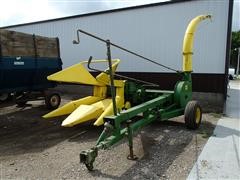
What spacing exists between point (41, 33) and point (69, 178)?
38.1ft

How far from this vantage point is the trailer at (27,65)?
7687 mm

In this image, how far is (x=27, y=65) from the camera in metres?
8.32

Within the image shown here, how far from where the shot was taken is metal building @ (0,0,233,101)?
947 centimetres

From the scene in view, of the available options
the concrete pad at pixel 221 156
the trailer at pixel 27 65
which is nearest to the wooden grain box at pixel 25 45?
the trailer at pixel 27 65

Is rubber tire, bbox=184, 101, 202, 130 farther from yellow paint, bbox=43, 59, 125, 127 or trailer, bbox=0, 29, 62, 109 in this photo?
trailer, bbox=0, 29, 62, 109

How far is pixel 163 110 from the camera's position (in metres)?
6.33

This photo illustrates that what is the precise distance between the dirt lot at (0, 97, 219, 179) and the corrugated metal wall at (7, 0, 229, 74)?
2888 millimetres

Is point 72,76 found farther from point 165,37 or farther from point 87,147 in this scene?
point 165,37

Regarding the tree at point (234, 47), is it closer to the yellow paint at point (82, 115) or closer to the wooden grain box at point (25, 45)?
the wooden grain box at point (25, 45)

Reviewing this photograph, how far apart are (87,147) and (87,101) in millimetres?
1718

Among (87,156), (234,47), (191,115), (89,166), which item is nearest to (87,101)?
(191,115)

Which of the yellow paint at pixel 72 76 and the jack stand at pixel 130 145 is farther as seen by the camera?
the yellow paint at pixel 72 76

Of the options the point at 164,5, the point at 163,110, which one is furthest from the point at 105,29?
the point at 163,110

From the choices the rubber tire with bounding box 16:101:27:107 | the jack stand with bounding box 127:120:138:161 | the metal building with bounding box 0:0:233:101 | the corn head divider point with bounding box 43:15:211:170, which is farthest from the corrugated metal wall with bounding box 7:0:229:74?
the jack stand with bounding box 127:120:138:161
